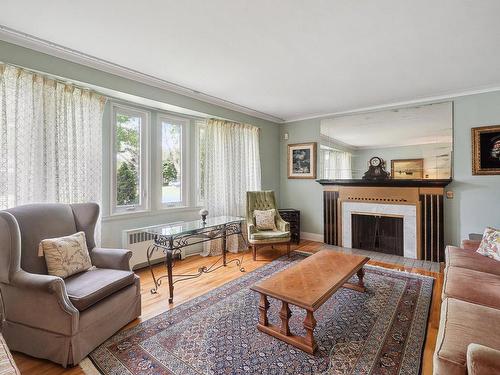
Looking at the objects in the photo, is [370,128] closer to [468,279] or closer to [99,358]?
[468,279]

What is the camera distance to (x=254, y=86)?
11.7ft

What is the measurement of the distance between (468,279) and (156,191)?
145 inches

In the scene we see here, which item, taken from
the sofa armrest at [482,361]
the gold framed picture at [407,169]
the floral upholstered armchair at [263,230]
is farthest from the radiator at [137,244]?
the gold framed picture at [407,169]

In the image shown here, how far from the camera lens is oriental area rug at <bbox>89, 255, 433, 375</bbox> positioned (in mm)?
1753

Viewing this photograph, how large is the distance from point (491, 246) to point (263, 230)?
2.83 metres

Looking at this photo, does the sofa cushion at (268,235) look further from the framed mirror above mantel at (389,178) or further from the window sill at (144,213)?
the framed mirror above mantel at (389,178)

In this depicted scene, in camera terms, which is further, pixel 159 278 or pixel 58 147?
pixel 159 278

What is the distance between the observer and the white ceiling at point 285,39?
6.30ft

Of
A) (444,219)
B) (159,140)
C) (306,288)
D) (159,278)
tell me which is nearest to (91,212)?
(159,278)

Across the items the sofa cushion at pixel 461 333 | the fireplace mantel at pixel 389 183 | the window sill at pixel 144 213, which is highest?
the fireplace mantel at pixel 389 183

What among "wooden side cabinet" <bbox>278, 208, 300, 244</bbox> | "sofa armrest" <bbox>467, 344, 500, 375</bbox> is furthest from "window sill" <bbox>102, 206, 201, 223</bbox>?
"sofa armrest" <bbox>467, 344, 500, 375</bbox>

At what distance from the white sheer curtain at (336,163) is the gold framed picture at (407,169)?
72 centimetres

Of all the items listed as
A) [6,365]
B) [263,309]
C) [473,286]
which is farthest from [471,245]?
[6,365]

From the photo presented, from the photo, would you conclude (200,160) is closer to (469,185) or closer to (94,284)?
(94,284)
